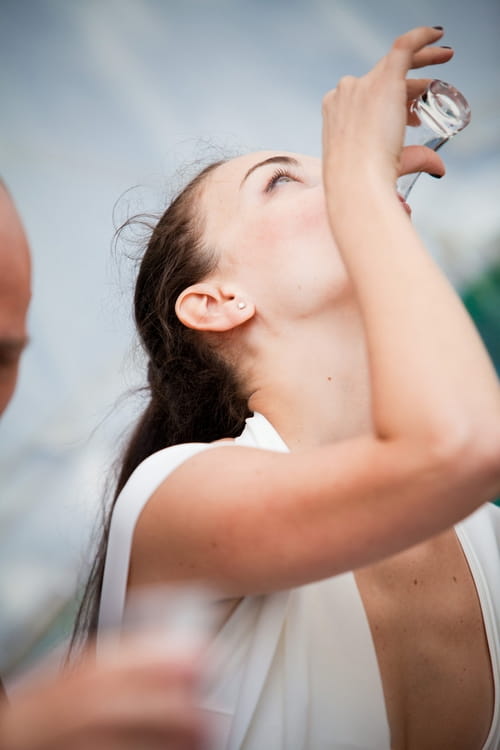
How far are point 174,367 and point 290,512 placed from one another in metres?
0.59

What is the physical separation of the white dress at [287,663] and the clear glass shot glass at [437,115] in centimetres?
61

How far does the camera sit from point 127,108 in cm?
204

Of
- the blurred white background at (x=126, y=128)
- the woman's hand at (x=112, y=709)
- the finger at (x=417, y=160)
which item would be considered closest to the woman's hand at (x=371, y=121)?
the finger at (x=417, y=160)

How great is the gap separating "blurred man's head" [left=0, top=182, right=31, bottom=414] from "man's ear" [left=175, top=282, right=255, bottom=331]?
1.31ft

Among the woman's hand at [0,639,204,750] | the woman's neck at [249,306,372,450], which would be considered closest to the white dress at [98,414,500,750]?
the woman's neck at [249,306,372,450]

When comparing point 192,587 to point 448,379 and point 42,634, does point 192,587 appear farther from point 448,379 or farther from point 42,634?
point 42,634

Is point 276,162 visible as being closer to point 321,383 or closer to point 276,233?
point 276,233

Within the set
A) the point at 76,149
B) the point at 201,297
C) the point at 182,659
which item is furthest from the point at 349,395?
the point at 76,149

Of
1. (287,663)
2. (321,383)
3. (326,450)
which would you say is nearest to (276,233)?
(321,383)

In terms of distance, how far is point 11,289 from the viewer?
694mm

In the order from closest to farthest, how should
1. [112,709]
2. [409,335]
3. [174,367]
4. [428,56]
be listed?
[112,709], [409,335], [428,56], [174,367]

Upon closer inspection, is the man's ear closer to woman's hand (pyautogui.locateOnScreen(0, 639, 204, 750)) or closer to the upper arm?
the upper arm

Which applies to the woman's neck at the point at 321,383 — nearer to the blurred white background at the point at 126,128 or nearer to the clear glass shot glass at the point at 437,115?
the clear glass shot glass at the point at 437,115

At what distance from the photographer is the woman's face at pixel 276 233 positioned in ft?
3.35
